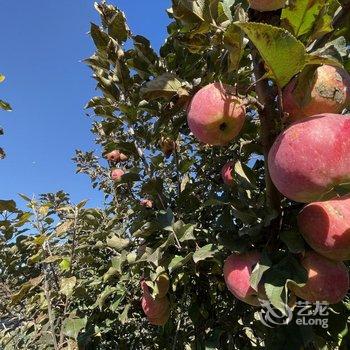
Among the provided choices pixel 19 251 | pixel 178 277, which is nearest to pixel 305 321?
pixel 178 277

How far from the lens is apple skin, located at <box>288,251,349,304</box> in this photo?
4.14 feet

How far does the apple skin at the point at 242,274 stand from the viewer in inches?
53.6

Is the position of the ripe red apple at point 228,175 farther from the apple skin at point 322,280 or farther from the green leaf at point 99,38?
the green leaf at point 99,38

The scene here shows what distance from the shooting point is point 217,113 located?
1304 mm

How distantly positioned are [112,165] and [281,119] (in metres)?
2.85

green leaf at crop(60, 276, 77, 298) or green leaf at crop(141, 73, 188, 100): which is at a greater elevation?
green leaf at crop(141, 73, 188, 100)

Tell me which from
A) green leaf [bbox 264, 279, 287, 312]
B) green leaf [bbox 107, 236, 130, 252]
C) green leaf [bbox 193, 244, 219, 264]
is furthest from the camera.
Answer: green leaf [bbox 107, 236, 130, 252]

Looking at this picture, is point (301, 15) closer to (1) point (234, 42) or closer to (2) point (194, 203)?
(1) point (234, 42)

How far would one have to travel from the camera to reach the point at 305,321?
4.75 ft

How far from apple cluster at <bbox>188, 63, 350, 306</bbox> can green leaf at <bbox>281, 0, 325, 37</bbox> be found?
1.5 inches

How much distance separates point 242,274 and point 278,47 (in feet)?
2.47

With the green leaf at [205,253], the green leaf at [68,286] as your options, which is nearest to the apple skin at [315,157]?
the green leaf at [205,253]

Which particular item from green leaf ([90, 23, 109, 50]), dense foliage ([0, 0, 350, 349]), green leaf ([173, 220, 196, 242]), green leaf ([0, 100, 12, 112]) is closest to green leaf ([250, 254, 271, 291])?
dense foliage ([0, 0, 350, 349])

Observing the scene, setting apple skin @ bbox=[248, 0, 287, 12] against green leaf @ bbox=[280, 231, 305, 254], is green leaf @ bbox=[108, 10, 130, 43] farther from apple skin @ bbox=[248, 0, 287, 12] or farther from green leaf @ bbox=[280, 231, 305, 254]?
green leaf @ bbox=[280, 231, 305, 254]
